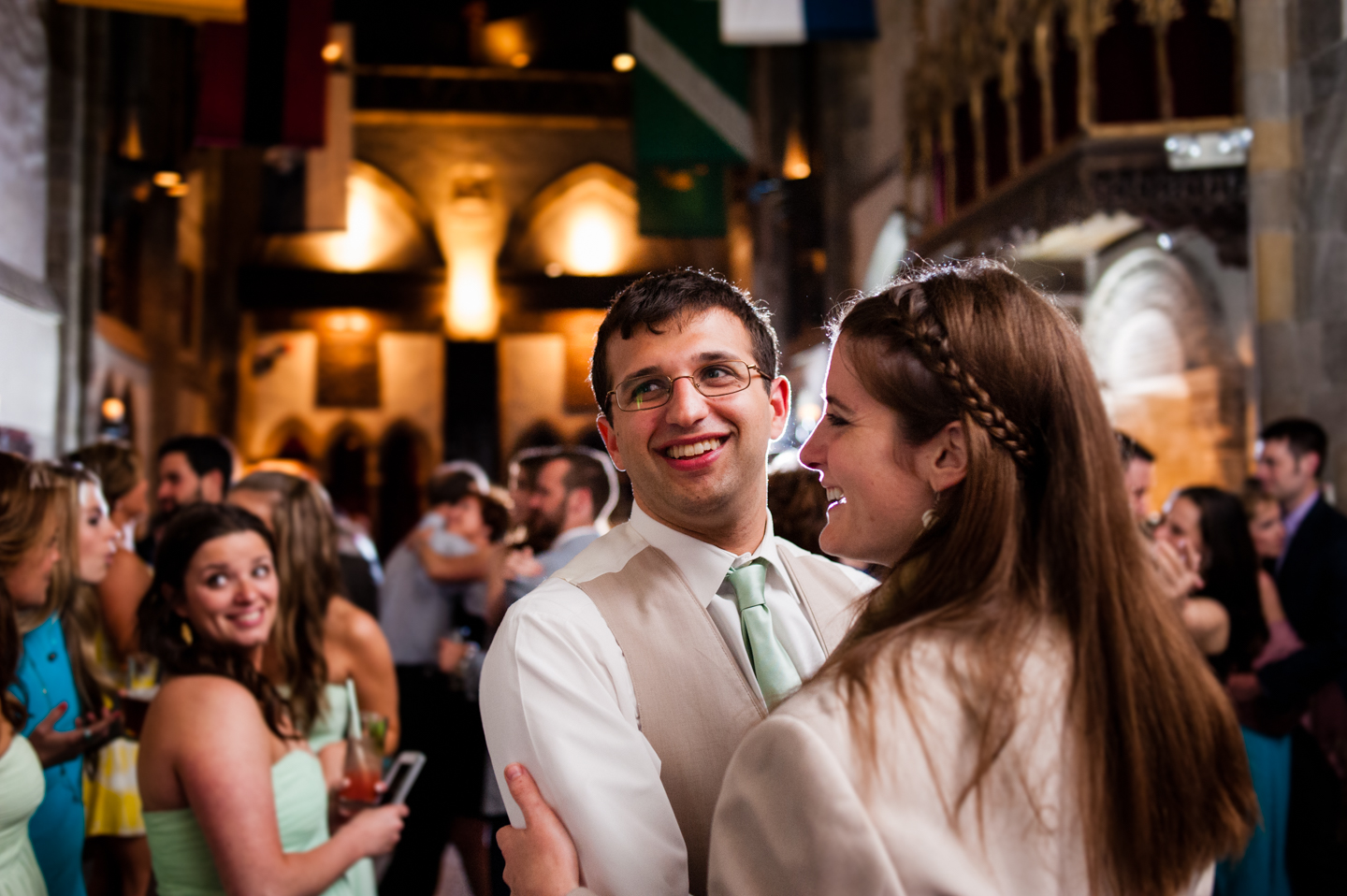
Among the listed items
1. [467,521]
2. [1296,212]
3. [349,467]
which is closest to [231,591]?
[467,521]

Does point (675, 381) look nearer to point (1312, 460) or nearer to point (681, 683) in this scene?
point (681, 683)

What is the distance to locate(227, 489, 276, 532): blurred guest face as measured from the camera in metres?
3.54

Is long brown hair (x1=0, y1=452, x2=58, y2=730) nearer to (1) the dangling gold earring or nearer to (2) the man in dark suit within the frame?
(1) the dangling gold earring

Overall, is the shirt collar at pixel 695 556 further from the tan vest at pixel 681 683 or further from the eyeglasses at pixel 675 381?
the eyeglasses at pixel 675 381

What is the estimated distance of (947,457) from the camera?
4.25ft

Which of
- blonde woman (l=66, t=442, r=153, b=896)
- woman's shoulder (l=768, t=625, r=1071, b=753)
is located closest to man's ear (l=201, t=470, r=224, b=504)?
blonde woman (l=66, t=442, r=153, b=896)

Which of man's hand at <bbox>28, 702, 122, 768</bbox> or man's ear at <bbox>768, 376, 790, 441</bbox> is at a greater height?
man's ear at <bbox>768, 376, 790, 441</bbox>

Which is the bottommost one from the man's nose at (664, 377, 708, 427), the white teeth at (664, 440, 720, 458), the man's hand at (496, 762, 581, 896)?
the man's hand at (496, 762, 581, 896)

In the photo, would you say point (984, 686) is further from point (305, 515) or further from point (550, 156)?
point (550, 156)

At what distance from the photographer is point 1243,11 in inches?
223

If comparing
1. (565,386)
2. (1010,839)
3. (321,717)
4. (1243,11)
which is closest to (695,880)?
(1010,839)

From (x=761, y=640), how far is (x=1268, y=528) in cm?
397

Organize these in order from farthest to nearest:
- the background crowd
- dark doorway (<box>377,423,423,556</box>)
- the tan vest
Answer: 1. dark doorway (<box>377,423,423,556</box>)
2. the background crowd
3. the tan vest

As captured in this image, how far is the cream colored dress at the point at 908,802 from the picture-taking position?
104 centimetres
